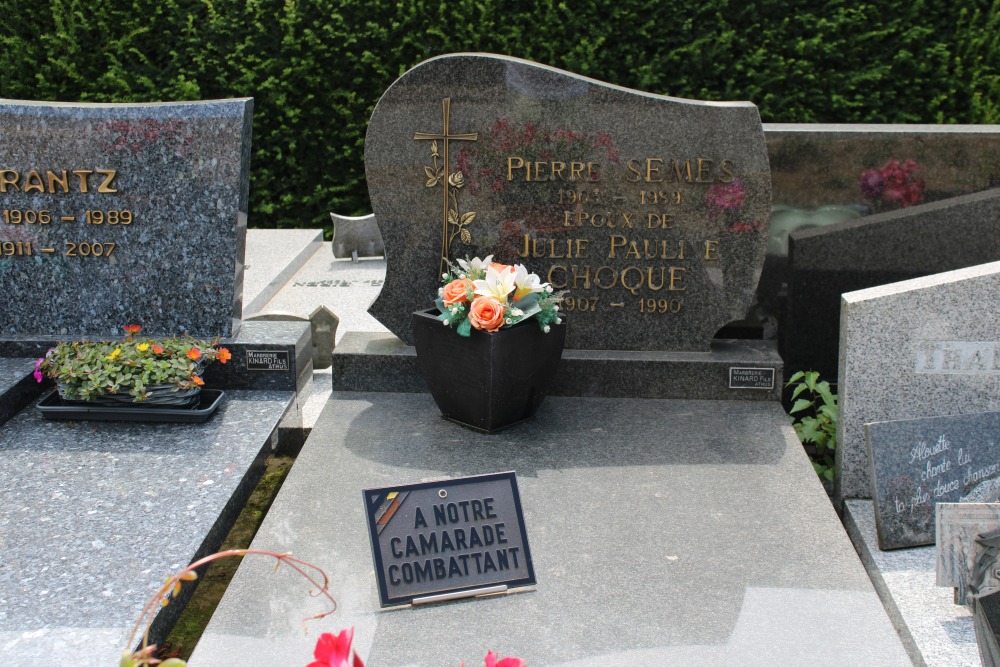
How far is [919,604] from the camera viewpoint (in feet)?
9.76

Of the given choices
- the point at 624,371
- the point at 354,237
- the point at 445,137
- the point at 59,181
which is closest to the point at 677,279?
the point at 624,371

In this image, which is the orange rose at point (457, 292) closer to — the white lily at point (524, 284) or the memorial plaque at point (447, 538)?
the white lily at point (524, 284)

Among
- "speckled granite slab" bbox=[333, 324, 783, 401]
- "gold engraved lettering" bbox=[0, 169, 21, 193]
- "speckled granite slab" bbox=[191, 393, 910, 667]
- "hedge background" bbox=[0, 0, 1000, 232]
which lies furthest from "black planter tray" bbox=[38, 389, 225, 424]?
"hedge background" bbox=[0, 0, 1000, 232]

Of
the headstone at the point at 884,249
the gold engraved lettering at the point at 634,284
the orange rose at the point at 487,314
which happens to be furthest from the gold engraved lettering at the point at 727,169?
the orange rose at the point at 487,314

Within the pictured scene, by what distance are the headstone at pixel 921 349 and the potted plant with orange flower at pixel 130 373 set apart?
8.56ft

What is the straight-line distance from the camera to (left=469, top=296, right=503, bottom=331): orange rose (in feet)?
12.1

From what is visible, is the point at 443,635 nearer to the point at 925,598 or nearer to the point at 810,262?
the point at 925,598

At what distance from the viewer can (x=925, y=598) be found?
9.86 ft

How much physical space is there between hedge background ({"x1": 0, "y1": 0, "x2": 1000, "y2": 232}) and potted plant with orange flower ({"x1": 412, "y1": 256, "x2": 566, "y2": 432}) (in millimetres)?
4769

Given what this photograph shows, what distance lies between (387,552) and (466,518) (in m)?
0.25

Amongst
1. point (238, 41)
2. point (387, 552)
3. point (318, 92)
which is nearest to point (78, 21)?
point (238, 41)

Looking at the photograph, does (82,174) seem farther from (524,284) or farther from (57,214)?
(524,284)

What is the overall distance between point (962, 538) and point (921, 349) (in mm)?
911

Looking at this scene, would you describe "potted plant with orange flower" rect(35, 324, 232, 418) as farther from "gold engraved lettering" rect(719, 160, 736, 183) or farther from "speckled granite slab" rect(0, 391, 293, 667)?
"gold engraved lettering" rect(719, 160, 736, 183)
